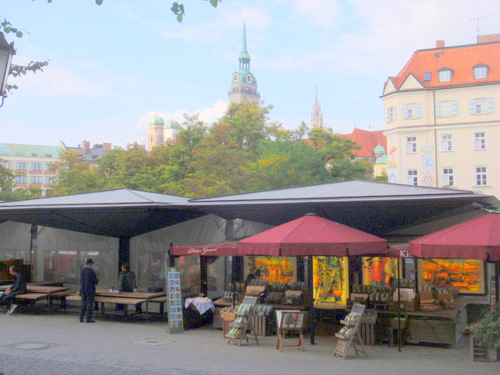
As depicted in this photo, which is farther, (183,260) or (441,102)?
(441,102)

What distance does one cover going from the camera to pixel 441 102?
54062 millimetres

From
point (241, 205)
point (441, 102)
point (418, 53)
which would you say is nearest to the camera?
point (241, 205)

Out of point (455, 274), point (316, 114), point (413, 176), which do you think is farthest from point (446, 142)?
point (316, 114)

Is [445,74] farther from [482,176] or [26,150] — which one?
[26,150]

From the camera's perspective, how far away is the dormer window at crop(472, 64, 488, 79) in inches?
2149

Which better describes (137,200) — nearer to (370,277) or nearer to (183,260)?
(183,260)

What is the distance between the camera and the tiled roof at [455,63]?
5517cm

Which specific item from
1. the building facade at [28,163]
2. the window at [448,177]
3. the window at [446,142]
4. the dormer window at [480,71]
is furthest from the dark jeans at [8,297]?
the building facade at [28,163]

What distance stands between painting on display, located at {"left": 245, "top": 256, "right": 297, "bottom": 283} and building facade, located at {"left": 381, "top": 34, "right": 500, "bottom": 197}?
1602 inches

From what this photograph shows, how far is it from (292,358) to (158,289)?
20.7ft

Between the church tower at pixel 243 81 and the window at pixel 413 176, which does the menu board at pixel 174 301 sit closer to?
the window at pixel 413 176

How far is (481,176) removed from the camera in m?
53.0

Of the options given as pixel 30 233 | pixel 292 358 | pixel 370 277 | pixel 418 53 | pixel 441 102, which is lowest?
pixel 292 358

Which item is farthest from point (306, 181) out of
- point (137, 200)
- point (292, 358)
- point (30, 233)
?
point (292, 358)
